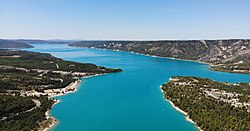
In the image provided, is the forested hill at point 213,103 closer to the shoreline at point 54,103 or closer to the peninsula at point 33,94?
the shoreline at point 54,103

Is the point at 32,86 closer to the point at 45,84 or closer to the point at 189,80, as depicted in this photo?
the point at 45,84

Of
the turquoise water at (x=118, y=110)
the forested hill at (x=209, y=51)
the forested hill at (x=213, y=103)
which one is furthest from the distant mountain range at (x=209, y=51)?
the turquoise water at (x=118, y=110)

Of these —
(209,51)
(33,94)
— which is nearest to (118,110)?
(33,94)

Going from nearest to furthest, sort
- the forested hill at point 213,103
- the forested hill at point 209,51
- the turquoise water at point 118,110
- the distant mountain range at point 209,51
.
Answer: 1. the forested hill at point 213,103
2. the turquoise water at point 118,110
3. the distant mountain range at point 209,51
4. the forested hill at point 209,51

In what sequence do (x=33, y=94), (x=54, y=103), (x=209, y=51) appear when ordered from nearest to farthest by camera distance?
(x=54, y=103)
(x=33, y=94)
(x=209, y=51)

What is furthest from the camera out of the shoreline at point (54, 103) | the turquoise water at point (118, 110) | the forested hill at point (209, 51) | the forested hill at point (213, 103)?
the forested hill at point (209, 51)

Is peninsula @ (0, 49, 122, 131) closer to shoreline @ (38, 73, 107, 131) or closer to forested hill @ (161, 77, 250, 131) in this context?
shoreline @ (38, 73, 107, 131)

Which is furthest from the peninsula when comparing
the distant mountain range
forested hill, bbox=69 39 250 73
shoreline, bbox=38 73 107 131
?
forested hill, bbox=69 39 250 73

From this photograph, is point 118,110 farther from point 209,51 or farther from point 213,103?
point 209,51

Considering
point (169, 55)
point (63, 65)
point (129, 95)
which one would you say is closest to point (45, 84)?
point (129, 95)

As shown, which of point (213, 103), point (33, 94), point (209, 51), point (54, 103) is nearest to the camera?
point (213, 103)

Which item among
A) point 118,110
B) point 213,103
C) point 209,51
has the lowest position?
point 118,110
